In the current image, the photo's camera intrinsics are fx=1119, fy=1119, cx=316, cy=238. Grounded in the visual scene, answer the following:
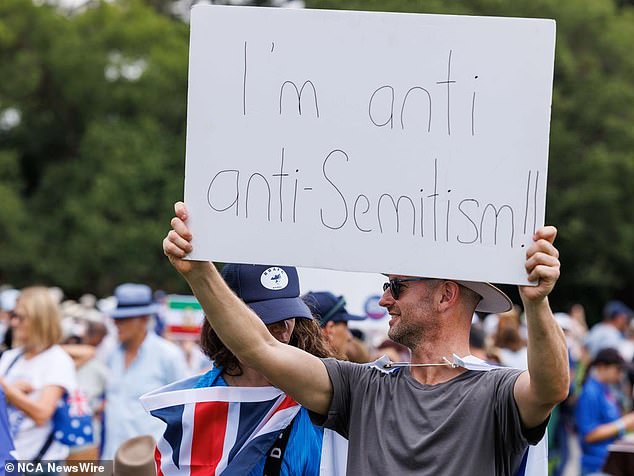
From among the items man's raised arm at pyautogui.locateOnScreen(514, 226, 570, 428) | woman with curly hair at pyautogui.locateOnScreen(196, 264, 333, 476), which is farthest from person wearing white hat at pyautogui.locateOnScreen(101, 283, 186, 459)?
man's raised arm at pyautogui.locateOnScreen(514, 226, 570, 428)

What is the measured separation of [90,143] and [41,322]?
24.9 m

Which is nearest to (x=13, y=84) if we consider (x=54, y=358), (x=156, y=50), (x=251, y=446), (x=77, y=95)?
(x=77, y=95)

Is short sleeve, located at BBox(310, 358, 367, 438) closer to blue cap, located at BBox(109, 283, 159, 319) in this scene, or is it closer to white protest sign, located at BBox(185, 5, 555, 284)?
white protest sign, located at BBox(185, 5, 555, 284)

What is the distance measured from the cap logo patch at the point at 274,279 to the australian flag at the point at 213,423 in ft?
1.18

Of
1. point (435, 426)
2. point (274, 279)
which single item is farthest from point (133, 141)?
point (435, 426)

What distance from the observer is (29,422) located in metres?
6.59

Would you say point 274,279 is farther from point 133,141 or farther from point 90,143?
point 90,143

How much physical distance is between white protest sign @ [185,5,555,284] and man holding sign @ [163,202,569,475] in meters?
0.14

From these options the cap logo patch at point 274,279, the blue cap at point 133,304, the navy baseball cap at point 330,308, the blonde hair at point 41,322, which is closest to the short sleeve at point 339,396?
the cap logo patch at point 274,279

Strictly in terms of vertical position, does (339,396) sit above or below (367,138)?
below

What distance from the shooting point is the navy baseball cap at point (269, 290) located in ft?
12.8

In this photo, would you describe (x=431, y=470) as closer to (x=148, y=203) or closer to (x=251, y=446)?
(x=251, y=446)

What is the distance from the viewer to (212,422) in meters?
3.81

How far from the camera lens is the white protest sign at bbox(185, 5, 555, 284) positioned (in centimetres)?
313
